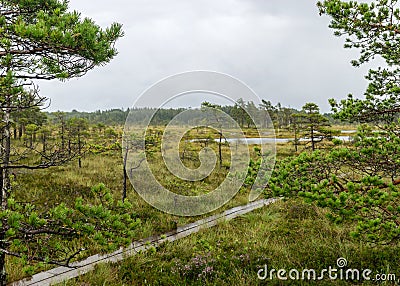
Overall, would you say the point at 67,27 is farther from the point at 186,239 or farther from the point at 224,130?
the point at 224,130

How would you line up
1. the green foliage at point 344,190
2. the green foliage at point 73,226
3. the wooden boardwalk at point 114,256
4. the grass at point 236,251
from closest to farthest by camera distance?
the green foliage at point 73,226, the green foliage at point 344,190, the wooden boardwalk at point 114,256, the grass at point 236,251

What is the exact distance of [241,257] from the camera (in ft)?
17.1

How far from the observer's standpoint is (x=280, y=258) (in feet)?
16.8

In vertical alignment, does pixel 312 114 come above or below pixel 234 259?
above

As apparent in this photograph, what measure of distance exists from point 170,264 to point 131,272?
25.1 inches

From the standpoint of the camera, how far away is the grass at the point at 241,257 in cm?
453

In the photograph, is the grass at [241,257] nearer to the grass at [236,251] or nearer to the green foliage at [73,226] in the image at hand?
the grass at [236,251]

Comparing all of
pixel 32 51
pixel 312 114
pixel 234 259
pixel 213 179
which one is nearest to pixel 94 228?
pixel 32 51

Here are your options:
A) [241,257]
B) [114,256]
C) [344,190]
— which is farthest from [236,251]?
[344,190]

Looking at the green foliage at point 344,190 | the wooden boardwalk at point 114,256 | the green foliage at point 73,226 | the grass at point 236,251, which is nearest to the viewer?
the green foliage at point 73,226

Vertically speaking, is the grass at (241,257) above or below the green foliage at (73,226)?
below

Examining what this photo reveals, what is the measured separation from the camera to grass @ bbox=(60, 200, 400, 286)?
4.53 meters

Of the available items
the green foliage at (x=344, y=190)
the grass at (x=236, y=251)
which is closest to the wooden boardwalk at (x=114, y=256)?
the grass at (x=236, y=251)

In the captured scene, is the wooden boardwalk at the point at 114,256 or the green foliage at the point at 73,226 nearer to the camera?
the green foliage at the point at 73,226
